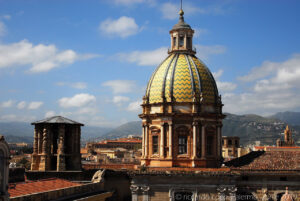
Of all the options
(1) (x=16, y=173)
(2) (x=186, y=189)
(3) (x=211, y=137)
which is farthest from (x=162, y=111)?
(1) (x=16, y=173)

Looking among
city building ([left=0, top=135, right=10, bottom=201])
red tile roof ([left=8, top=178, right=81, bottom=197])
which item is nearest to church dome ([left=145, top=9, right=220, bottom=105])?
red tile roof ([left=8, top=178, right=81, bottom=197])

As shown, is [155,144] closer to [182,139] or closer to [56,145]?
[182,139]

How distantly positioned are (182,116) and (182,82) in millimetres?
2934

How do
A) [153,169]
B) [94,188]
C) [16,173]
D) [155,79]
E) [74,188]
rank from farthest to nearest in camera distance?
Answer: [155,79] → [153,169] → [16,173] → [94,188] → [74,188]

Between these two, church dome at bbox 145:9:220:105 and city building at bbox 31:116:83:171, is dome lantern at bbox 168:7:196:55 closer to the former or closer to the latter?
church dome at bbox 145:9:220:105

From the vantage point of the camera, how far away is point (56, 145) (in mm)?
35688

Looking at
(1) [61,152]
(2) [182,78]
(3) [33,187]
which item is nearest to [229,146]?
(2) [182,78]

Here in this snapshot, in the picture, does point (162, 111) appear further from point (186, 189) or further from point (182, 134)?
point (186, 189)

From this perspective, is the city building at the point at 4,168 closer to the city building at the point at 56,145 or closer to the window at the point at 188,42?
the city building at the point at 56,145

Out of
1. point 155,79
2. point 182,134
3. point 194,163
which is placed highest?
point 155,79

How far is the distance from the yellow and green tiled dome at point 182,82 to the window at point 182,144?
3.13 m

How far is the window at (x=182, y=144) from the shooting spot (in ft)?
120

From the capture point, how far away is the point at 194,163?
1411 inches

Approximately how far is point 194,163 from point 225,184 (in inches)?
150
